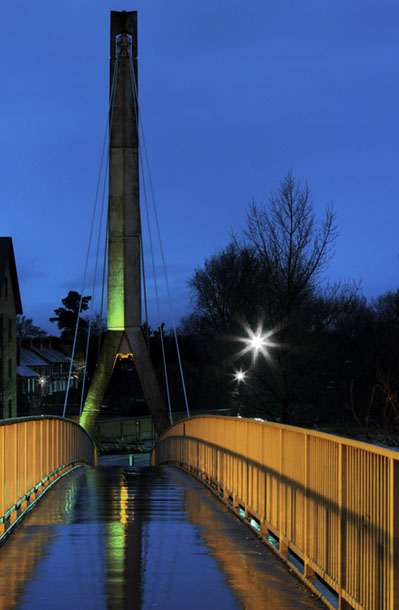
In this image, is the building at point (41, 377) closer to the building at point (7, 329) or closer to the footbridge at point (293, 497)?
the building at point (7, 329)

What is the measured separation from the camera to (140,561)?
721 centimetres

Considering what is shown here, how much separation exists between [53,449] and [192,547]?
681 cm

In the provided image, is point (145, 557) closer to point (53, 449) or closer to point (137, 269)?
point (53, 449)

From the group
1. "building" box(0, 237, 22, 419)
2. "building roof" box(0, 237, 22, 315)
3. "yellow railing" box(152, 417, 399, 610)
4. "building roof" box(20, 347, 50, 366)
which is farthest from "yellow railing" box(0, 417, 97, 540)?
"building roof" box(20, 347, 50, 366)

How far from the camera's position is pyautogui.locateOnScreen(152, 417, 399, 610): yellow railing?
191 inches

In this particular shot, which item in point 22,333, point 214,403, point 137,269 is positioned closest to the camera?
point 137,269

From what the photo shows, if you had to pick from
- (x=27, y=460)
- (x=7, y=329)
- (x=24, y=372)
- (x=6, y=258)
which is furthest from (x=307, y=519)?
(x=24, y=372)

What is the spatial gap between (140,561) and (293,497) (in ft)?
4.54

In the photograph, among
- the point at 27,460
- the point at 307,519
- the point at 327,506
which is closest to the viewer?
the point at 327,506

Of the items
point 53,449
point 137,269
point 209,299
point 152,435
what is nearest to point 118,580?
point 53,449

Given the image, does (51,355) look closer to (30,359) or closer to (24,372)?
(30,359)

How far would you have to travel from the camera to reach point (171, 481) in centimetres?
1538

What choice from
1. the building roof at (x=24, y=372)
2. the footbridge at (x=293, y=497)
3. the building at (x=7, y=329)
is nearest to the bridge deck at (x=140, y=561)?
the footbridge at (x=293, y=497)

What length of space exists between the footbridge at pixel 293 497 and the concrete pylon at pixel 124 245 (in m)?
18.6
